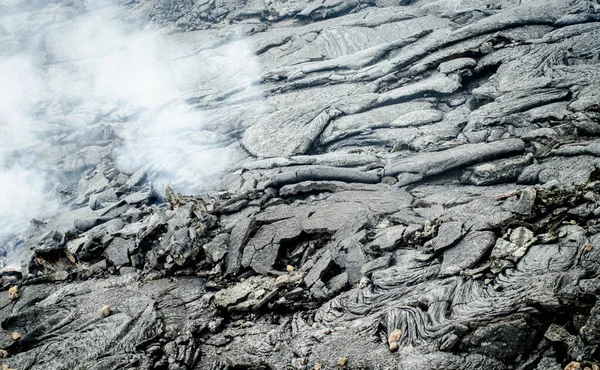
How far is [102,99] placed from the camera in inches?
754

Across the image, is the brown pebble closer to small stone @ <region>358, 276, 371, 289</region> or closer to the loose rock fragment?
the loose rock fragment

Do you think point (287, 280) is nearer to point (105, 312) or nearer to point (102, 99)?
point (105, 312)

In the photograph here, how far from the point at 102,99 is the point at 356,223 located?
1768cm

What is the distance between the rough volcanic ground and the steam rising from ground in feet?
1.13

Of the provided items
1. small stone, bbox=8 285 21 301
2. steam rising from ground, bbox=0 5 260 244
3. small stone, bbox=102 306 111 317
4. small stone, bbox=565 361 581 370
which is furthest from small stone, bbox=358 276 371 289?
steam rising from ground, bbox=0 5 260 244

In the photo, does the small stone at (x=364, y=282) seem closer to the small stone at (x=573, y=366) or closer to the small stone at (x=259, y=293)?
the small stone at (x=259, y=293)

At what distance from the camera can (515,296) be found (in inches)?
157

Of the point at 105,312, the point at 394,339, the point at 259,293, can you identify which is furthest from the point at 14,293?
the point at 394,339

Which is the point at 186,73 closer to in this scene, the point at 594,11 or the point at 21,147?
the point at 21,147

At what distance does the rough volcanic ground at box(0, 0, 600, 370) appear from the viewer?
166 inches

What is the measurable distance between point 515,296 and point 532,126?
6229mm

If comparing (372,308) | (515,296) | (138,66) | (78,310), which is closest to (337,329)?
(372,308)

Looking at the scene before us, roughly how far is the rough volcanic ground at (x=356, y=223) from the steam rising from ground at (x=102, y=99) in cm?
35

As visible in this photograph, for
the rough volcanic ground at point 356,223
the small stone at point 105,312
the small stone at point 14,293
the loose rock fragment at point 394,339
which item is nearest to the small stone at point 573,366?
the rough volcanic ground at point 356,223
